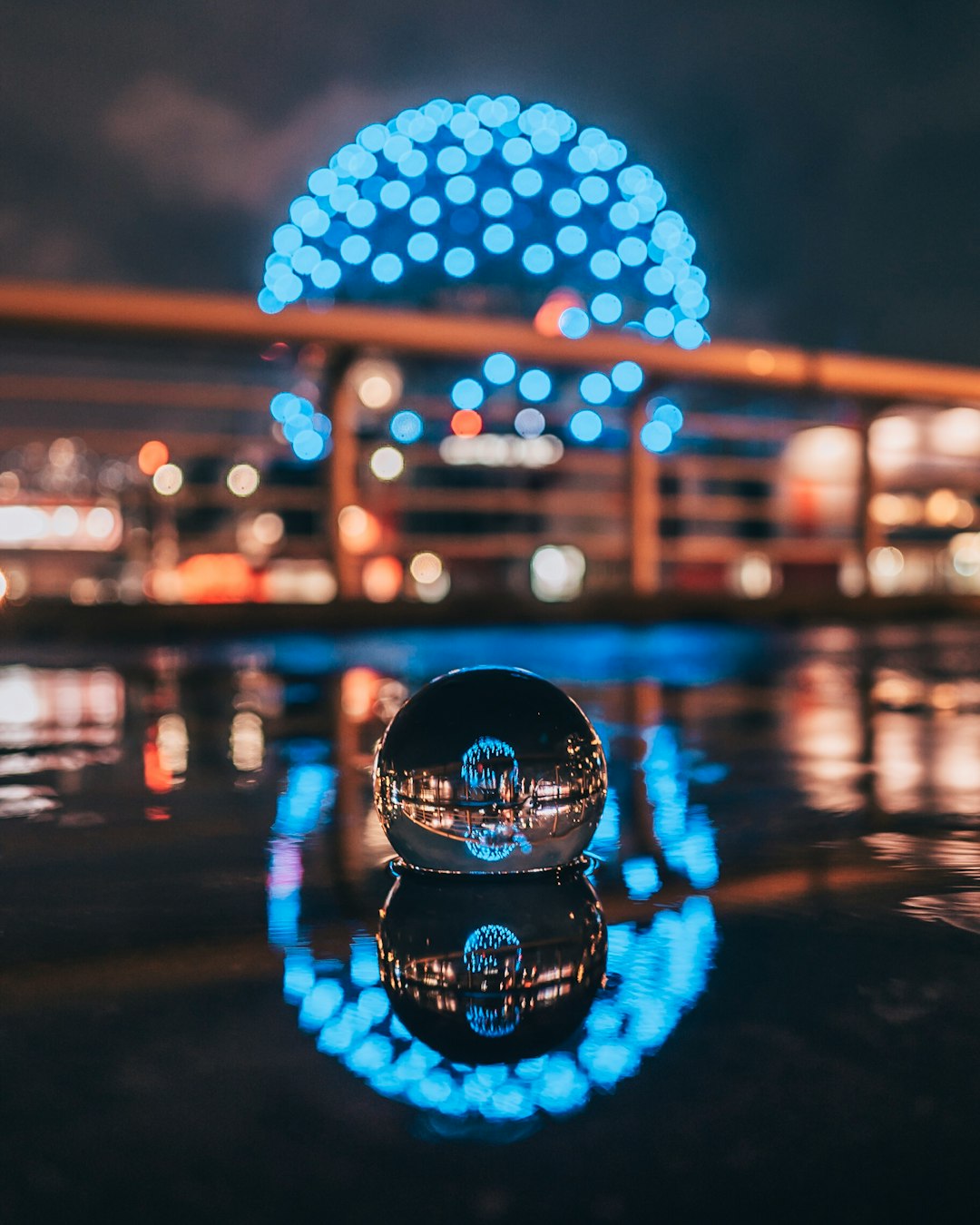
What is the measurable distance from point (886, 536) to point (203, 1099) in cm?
2491

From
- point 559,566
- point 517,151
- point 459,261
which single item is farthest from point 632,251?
point 559,566

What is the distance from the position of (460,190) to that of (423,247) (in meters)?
0.88

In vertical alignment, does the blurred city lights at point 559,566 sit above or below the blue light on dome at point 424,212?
below

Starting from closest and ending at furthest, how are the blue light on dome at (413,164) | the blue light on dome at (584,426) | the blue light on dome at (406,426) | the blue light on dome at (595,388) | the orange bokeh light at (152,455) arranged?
1. the orange bokeh light at (152,455)
2. the blue light on dome at (595,388)
3. the blue light on dome at (584,426)
4. the blue light on dome at (413,164)
5. the blue light on dome at (406,426)

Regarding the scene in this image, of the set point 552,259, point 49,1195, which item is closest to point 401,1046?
point 49,1195

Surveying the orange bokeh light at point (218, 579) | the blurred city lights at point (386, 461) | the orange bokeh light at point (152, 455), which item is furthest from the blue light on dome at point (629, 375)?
the blurred city lights at point (386, 461)

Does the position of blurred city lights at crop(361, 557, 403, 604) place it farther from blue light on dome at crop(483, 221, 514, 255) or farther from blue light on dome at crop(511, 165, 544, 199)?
blue light on dome at crop(511, 165, 544, 199)

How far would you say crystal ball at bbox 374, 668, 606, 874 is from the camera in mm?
1301

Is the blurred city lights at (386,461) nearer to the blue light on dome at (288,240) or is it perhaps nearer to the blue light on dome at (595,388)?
the blue light on dome at (288,240)

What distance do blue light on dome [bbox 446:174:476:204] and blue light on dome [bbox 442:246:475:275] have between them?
575 millimetres

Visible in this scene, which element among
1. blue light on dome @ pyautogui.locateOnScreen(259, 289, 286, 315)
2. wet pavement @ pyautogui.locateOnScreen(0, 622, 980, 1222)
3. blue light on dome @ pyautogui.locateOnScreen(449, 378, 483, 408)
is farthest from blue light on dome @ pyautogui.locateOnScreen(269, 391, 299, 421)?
wet pavement @ pyautogui.locateOnScreen(0, 622, 980, 1222)

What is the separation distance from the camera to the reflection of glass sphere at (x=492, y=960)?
85 centimetres

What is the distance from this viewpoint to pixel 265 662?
5.29m

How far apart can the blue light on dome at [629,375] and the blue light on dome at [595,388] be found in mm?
5333
